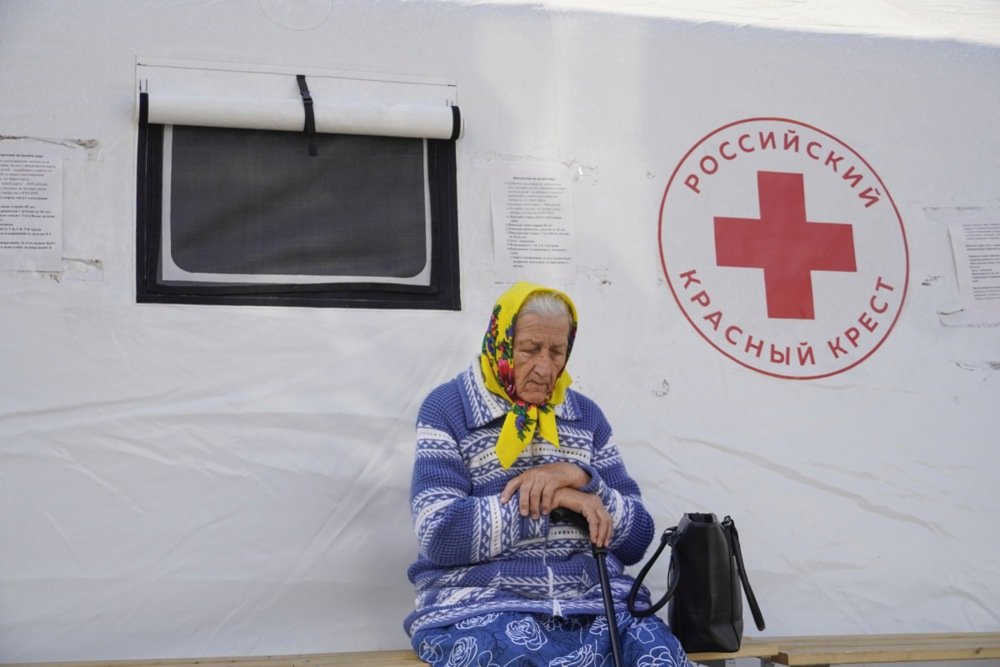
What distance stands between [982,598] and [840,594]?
13.7 inches

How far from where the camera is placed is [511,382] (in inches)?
88.8

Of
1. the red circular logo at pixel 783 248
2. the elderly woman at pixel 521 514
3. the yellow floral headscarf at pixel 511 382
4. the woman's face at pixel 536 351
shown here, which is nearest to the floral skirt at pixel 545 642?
the elderly woman at pixel 521 514

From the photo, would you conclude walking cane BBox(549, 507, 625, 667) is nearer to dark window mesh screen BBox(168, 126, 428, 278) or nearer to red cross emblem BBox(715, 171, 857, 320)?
dark window mesh screen BBox(168, 126, 428, 278)

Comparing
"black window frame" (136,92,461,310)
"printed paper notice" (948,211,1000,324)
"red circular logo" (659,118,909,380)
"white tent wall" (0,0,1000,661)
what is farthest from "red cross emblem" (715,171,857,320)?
"black window frame" (136,92,461,310)

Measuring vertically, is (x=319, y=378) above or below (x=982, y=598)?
above

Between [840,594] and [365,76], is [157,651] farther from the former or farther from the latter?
[840,594]

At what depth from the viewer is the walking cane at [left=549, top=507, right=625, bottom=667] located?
2.01 m

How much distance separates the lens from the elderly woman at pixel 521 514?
2.03 m

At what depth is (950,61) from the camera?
3.10 metres

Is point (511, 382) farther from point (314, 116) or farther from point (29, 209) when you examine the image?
point (29, 209)

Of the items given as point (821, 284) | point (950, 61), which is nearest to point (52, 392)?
point (821, 284)

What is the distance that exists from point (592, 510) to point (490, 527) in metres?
0.19

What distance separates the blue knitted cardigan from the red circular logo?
0.62 meters

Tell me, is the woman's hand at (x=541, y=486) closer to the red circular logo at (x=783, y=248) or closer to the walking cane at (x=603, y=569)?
the walking cane at (x=603, y=569)
